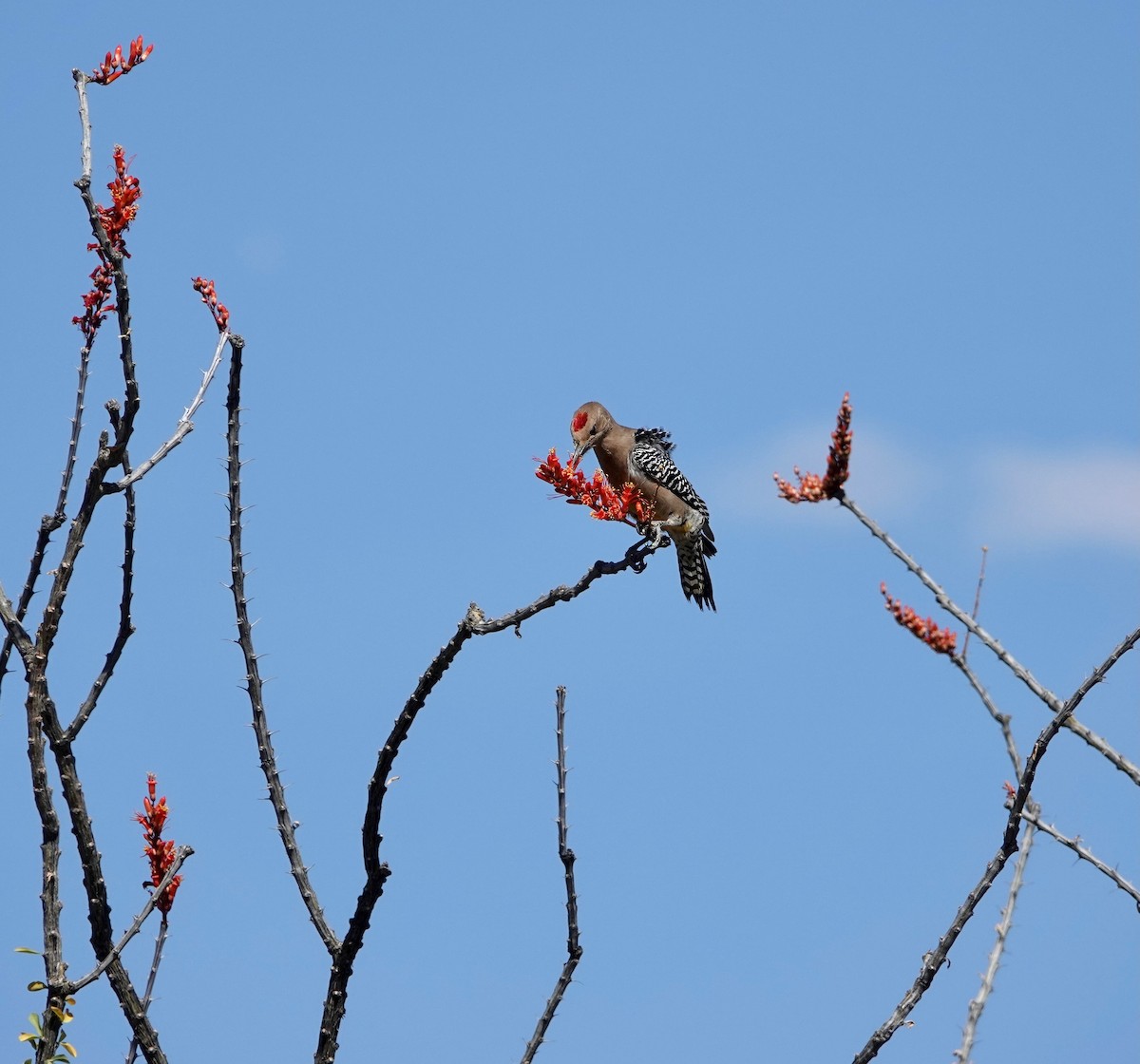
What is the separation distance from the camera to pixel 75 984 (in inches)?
146

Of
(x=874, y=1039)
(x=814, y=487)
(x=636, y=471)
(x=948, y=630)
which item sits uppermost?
(x=636, y=471)

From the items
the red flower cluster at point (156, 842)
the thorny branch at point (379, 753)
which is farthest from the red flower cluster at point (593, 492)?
the red flower cluster at point (156, 842)

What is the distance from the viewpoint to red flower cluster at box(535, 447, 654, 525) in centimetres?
535

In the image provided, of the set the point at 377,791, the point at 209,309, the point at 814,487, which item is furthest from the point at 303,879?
the point at 814,487

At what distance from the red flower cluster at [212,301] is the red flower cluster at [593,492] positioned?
1402mm

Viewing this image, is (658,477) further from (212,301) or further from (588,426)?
(212,301)

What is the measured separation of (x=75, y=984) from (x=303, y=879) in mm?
1000

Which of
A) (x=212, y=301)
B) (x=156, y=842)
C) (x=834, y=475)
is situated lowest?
(x=156, y=842)

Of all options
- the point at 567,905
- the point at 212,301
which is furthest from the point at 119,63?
the point at 567,905

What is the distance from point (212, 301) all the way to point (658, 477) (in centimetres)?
447

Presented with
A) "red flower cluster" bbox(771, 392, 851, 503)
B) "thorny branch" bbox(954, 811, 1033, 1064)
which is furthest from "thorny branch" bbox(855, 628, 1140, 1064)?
"red flower cluster" bbox(771, 392, 851, 503)

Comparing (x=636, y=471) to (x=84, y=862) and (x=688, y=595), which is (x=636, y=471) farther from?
(x=84, y=862)

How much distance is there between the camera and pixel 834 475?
6.68 meters

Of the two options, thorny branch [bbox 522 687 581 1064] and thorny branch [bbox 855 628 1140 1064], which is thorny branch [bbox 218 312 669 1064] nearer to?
thorny branch [bbox 522 687 581 1064]
